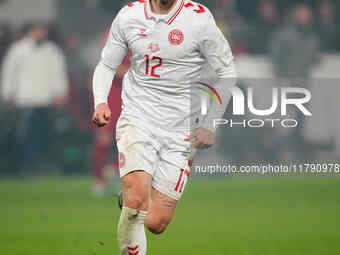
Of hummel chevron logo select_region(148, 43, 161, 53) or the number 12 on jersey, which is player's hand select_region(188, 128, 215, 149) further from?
hummel chevron logo select_region(148, 43, 161, 53)

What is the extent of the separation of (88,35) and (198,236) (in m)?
6.92

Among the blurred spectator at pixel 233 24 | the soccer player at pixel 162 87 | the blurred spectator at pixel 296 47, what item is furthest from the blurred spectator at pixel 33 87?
the soccer player at pixel 162 87

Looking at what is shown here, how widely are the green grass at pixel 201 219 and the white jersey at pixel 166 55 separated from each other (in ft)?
5.11

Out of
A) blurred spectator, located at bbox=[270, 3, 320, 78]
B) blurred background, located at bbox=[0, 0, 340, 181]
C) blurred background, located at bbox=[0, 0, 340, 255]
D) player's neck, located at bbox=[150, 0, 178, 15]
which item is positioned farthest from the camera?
blurred background, located at bbox=[0, 0, 340, 181]

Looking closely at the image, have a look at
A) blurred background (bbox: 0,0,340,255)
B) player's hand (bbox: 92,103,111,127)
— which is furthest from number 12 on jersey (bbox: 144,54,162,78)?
blurred background (bbox: 0,0,340,255)

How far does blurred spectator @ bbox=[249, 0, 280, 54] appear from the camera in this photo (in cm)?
1576

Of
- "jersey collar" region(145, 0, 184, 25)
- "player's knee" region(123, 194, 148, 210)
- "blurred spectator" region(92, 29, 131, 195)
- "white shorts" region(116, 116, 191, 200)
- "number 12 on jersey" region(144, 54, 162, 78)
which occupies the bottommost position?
"blurred spectator" region(92, 29, 131, 195)

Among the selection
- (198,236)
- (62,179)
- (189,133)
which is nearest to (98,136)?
(62,179)

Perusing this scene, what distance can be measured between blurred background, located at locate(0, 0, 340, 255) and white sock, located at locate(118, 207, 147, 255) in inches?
211

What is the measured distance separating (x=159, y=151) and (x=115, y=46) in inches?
34.2

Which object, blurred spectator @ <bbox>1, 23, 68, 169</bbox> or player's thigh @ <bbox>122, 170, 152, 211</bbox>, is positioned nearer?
player's thigh @ <bbox>122, 170, 152, 211</bbox>

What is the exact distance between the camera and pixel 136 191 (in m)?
6.71

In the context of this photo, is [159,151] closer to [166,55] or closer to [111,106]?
[166,55]

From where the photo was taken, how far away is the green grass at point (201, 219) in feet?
30.1
